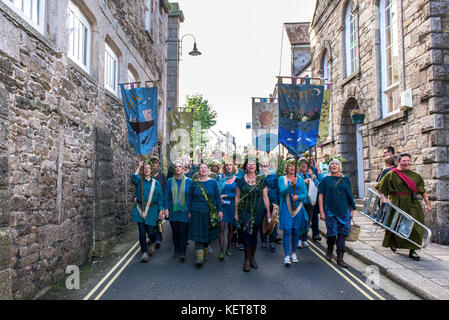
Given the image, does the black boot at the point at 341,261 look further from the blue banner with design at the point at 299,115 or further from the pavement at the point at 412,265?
the blue banner with design at the point at 299,115

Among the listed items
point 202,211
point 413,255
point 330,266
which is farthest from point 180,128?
point 413,255

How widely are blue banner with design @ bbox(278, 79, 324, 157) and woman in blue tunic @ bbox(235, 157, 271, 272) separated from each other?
1490mm

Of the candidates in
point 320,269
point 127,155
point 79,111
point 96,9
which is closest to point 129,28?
point 96,9

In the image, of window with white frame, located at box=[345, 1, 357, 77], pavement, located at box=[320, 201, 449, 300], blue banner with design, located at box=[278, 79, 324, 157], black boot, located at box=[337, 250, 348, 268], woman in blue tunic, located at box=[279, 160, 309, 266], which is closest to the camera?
pavement, located at box=[320, 201, 449, 300]

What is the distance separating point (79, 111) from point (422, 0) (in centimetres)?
821

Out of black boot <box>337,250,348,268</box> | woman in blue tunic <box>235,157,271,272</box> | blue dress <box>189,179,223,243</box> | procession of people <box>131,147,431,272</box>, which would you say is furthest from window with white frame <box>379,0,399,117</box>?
blue dress <box>189,179,223,243</box>

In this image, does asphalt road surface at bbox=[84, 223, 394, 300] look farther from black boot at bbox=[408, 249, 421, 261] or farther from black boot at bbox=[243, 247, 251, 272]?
black boot at bbox=[408, 249, 421, 261]

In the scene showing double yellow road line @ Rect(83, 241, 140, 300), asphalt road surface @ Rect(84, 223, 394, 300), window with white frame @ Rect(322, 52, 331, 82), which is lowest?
double yellow road line @ Rect(83, 241, 140, 300)

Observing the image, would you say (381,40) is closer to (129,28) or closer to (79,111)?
(129,28)

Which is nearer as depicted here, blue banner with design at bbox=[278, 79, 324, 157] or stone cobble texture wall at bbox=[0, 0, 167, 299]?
stone cobble texture wall at bbox=[0, 0, 167, 299]

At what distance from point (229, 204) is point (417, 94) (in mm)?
5529

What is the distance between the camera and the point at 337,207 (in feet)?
18.1

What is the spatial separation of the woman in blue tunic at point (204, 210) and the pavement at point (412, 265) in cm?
277

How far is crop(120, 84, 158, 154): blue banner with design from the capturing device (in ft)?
23.6
